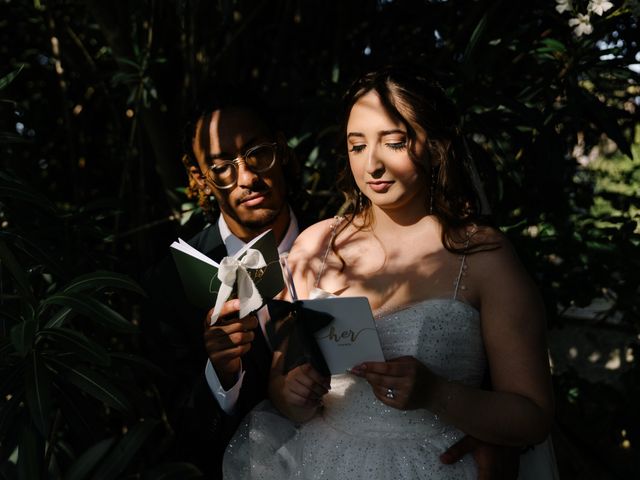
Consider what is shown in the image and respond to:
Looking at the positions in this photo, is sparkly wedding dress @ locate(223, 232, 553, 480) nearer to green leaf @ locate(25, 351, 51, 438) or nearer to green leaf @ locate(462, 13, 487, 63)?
green leaf @ locate(25, 351, 51, 438)

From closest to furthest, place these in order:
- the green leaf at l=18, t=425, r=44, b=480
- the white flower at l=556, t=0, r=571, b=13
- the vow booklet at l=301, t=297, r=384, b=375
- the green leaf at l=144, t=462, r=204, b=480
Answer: the vow booklet at l=301, t=297, r=384, b=375 → the green leaf at l=18, t=425, r=44, b=480 → the green leaf at l=144, t=462, r=204, b=480 → the white flower at l=556, t=0, r=571, b=13

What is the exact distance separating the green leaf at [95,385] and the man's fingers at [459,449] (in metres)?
0.85

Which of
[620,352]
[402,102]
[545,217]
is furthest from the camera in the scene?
[620,352]

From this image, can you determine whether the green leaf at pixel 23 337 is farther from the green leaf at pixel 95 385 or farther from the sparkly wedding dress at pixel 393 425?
the sparkly wedding dress at pixel 393 425

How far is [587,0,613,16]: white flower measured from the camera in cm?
245

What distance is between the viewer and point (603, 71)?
104 inches

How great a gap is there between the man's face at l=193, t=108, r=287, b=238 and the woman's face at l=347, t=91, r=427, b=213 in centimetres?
60

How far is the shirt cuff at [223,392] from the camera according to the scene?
2131mm

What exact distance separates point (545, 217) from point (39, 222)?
211 cm

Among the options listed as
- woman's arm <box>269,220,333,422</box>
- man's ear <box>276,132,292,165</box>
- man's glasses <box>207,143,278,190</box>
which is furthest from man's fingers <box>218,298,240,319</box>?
man's ear <box>276,132,292,165</box>

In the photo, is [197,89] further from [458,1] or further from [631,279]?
[631,279]

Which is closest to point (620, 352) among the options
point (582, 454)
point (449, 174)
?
point (582, 454)

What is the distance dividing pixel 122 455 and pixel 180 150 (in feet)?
5.13

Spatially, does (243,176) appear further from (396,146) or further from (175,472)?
(175,472)
